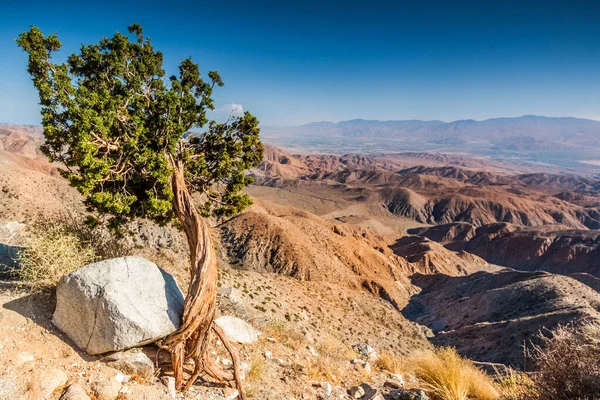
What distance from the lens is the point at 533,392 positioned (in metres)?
6.02

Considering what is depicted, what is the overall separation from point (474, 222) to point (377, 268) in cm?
7200

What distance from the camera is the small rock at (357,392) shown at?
711 centimetres

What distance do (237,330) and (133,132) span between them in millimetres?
6476

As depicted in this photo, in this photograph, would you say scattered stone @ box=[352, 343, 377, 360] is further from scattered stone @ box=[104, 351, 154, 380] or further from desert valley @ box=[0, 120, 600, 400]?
scattered stone @ box=[104, 351, 154, 380]

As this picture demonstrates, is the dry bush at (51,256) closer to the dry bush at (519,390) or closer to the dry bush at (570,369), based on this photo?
the dry bush at (570,369)

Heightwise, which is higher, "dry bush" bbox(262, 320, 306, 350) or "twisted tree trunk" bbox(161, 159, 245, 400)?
"twisted tree trunk" bbox(161, 159, 245, 400)

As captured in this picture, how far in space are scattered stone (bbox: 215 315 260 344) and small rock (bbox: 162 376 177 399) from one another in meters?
2.74

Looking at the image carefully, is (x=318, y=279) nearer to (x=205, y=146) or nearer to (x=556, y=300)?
(x=556, y=300)

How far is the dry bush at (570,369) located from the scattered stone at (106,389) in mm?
7205

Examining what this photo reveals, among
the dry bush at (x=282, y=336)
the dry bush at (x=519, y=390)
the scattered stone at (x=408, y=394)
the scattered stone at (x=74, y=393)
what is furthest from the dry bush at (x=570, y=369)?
the scattered stone at (x=74, y=393)

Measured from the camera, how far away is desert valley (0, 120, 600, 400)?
6.24m

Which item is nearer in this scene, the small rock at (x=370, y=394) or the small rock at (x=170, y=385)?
the small rock at (x=170, y=385)

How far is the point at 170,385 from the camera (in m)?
5.93

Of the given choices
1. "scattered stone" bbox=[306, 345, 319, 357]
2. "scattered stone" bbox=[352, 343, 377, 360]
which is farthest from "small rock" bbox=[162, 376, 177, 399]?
"scattered stone" bbox=[352, 343, 377, 360]
